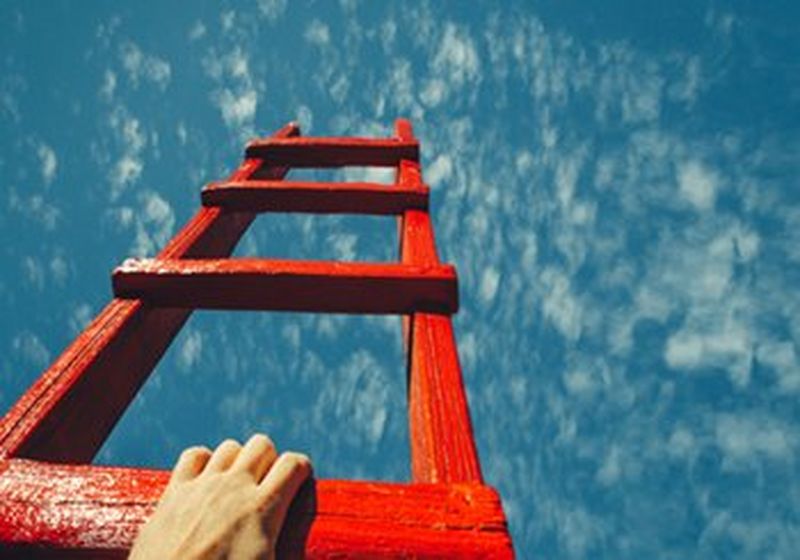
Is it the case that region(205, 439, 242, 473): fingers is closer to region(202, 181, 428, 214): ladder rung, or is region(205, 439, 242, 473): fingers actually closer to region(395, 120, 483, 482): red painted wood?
region(395, 120, 483, 482): red painted wood

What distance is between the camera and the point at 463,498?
1.21m

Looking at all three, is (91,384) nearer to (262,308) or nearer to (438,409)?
(262,308)

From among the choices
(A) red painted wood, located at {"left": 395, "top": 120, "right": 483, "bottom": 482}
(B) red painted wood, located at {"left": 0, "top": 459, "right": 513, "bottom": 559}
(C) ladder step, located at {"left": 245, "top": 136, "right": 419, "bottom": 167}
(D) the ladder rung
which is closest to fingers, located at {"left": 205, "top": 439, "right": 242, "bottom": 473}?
(B) red painted wood, located at {"left": 0, "top": 459, "right": 513, "bottom": 559}

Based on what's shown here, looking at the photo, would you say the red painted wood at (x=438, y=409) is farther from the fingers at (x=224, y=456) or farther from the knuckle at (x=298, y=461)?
the fingers at (x=224, y=456)

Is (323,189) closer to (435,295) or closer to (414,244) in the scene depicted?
(414,244)

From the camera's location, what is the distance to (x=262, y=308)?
6.84 feet

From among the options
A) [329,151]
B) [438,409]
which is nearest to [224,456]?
[438,409]

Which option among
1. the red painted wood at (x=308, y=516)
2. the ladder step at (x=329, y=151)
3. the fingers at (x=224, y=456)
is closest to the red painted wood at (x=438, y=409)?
the red painted wood at (x=308, y=516)

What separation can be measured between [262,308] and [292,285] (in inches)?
5.6

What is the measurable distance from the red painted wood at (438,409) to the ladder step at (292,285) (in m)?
0.08

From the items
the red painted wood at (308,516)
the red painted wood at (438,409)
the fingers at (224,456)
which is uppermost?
the fingers at (224,456)

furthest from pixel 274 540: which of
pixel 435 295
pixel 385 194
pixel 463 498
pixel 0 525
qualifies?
pixel 385 194

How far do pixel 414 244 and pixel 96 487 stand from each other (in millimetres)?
1494

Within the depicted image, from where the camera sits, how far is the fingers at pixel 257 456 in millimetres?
1162
